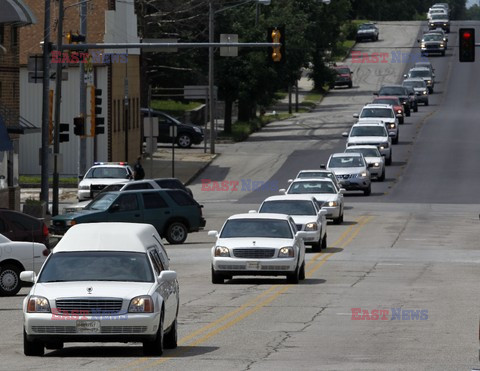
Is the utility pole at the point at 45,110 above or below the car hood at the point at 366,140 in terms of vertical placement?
above

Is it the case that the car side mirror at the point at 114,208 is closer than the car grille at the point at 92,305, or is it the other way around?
the car grille at the point at 92,305

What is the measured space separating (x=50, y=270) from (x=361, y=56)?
11384 cm

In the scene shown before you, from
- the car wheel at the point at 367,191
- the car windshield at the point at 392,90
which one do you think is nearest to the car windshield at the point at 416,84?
the car windshield at the point at 392,90

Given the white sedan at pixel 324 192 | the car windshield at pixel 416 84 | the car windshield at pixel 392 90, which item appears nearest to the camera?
the white sedan at pixel 324 192

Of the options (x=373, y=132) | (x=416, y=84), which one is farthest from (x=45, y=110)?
(x=416, y=84)

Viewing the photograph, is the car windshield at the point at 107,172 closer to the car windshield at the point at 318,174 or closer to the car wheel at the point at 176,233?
the car windshield at the point at 318,174

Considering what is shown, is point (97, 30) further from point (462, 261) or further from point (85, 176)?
point (462, 261)

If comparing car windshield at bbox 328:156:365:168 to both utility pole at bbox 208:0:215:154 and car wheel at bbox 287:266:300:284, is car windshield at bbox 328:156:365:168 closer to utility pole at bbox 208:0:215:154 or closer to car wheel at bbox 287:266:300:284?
utility pole at bbox 208:0:215:154

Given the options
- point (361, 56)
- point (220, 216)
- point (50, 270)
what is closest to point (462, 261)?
point (220, 216)

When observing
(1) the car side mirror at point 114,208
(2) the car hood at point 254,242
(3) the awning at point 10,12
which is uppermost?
(3) the awning at point 10,12

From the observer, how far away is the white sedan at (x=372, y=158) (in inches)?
2333

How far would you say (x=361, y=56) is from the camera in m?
129

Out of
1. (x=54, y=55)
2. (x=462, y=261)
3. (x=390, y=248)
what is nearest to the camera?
(x=462, y=261)

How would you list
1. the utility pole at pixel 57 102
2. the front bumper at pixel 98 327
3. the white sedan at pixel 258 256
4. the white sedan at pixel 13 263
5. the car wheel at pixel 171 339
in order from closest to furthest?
the front bumper at pixel 98 327
the car wheel at pixel 171 339
the white sedan at pixel 13 263
the white sedan at pixel 258 256
the utility pole at pixel 57 102
